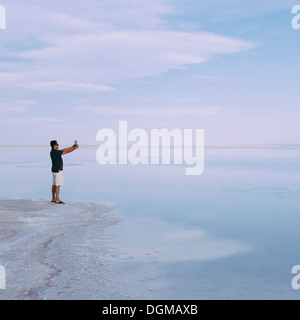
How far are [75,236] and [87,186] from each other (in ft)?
33.9

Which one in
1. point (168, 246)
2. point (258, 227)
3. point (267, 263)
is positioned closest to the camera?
point (267, 263)

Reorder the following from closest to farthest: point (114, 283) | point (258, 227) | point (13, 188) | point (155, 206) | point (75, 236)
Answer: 1. point (114, 283)
2. point (75, 236)
3. point (258, 227)
4. point (155, 206)
5. point (13, 188)

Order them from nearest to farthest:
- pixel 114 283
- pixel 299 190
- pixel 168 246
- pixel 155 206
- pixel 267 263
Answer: pixel 114 283 → pixel 267 263 → pixel 168 246 → pixel 155 206 → pixel 299 190

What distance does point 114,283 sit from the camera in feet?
20.6

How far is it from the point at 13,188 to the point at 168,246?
478 inches

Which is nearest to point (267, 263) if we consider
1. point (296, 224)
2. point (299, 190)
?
point (296, 224)

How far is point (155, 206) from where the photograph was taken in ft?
44.5

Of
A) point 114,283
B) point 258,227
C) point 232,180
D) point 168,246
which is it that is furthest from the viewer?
point 232,180

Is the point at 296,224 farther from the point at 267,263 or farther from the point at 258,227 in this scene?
the point at 267,263

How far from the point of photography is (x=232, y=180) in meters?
21.4

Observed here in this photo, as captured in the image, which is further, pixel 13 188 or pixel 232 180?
pixel 232 180
